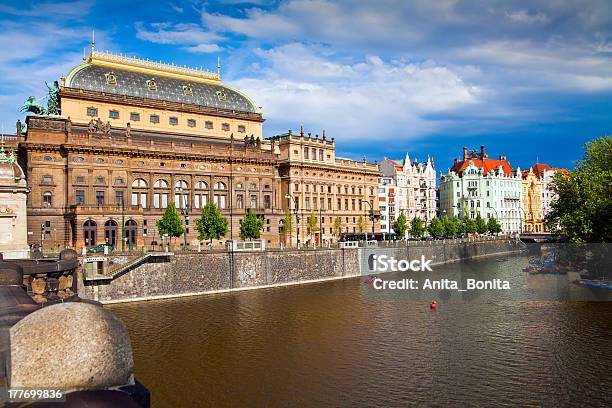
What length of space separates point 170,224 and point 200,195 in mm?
12835

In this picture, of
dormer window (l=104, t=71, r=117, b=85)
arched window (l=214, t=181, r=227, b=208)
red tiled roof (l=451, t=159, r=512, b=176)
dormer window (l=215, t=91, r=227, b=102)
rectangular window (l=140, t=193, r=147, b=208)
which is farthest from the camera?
red tiled roof (l=451, t=159, r=512, b=176)

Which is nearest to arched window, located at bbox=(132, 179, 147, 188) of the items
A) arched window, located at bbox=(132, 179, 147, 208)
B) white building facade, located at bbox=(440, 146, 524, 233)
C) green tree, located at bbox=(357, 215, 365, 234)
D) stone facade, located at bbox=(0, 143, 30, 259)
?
arched window, located at bbox=(132, 179, 147, 208)

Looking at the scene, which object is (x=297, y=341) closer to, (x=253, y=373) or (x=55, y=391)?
(x=253, y=373)

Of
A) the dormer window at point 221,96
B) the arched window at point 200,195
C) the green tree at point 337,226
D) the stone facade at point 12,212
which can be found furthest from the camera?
the green tree at point 337,226

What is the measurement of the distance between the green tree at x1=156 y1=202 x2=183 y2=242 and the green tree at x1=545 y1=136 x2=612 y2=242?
50630 millimetres

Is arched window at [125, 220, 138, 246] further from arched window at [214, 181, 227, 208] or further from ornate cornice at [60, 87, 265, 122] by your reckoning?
ornate cornice at [60, 87, 265, 122]

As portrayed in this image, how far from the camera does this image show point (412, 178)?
493ft

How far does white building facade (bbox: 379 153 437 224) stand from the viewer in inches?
5753

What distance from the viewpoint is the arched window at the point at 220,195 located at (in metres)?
94.1

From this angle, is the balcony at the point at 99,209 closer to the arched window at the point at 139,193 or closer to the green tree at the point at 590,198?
the arched window at the point at 139,193

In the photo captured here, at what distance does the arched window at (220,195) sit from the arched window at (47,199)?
84.2 feet

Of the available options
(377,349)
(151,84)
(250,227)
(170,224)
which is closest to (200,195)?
(250,227)

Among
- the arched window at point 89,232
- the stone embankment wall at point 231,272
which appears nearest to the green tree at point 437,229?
the stone embankment wall at point 231,272

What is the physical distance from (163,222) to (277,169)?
31.0 metres
